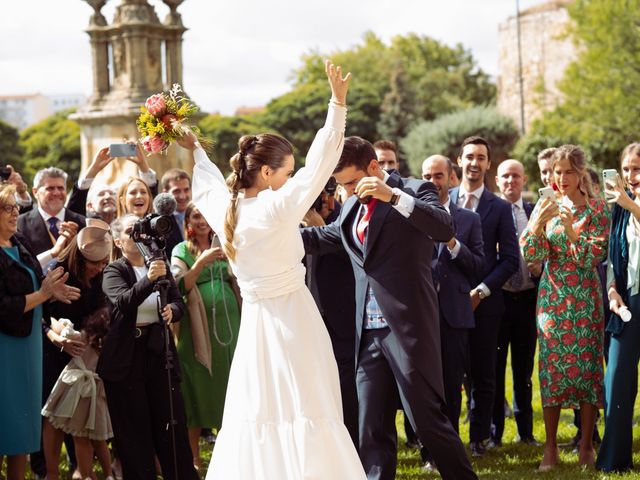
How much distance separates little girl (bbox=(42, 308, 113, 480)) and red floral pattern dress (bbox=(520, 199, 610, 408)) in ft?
10.7

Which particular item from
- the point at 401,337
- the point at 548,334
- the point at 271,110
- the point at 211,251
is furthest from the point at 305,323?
the point at 271,110

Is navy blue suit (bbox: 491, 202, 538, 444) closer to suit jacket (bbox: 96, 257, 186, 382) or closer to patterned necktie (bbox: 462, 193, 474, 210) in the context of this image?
patterned necktie (bbox: 462, 193, 474, 210)

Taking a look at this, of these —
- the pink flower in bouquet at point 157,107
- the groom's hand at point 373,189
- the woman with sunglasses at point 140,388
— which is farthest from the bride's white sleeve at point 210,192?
the woman with sunglasses at point 140,388

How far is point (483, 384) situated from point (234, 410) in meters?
3.33

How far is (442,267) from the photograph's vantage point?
26.2ft

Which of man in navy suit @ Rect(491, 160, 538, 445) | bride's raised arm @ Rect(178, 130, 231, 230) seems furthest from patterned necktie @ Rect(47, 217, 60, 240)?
man in navy suit @ Rect(491, 160, 538, 445)

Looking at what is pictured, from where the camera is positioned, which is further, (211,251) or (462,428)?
(462,428)

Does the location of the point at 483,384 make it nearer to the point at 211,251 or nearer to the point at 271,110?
the point at 211,251

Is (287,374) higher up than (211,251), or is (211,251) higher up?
(211,251)

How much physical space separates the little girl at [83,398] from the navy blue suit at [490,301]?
294cm

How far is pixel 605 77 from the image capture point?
40938mm

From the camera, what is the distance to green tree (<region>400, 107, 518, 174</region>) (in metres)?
55.8

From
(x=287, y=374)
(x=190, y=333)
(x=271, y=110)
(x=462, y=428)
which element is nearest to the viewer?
(x=287, y=374)

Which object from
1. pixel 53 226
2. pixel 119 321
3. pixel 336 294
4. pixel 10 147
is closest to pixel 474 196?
pixel 336 294
